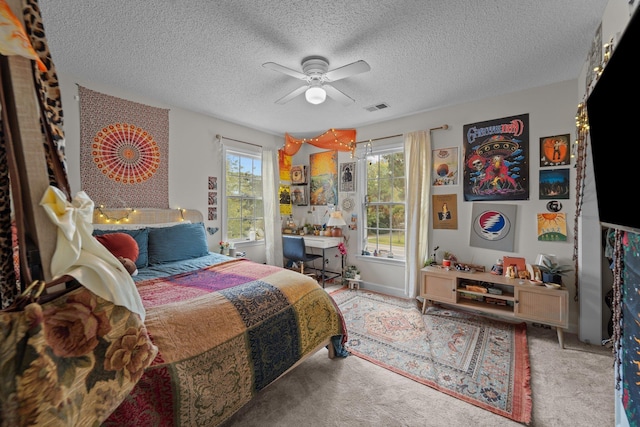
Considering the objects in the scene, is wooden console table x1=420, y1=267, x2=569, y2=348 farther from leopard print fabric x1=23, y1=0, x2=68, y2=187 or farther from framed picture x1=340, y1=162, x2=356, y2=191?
leopard print fabric x1=23, y1=0, x2=68, y2=187

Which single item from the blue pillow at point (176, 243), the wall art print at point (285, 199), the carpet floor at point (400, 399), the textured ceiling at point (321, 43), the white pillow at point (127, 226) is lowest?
the carpet floor at point (400, 399)

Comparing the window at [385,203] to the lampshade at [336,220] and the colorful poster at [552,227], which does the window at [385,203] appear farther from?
the colorful poster at [552,227]

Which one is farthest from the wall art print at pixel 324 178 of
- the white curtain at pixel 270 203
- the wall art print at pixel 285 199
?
the white curtain at pixel 270 203

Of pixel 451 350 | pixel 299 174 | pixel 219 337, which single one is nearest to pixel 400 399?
pixel 451 350

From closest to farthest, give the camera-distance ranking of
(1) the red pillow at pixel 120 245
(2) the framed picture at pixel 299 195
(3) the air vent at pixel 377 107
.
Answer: (1) the red pillow at pixel 120 245 < (3) the air vent at pixel 377 107 < (2) the framed picture at pixel 299 195

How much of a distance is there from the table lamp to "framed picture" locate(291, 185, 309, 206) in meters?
0.74

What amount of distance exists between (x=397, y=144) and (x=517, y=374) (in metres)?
2.84

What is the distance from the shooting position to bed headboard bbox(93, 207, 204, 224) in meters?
2.60

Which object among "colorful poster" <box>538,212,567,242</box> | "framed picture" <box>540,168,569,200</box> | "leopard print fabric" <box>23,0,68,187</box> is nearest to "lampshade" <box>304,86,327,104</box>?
"leopard print fabric" <box>23,0,68,187</box>

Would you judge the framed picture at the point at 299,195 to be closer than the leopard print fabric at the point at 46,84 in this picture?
No

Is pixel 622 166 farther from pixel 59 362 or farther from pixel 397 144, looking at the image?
pixel 397 144

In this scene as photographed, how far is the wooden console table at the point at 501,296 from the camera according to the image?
7.57 feet

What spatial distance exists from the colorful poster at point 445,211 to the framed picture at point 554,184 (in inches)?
32.8

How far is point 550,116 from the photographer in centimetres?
263
